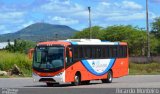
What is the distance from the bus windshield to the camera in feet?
98.8

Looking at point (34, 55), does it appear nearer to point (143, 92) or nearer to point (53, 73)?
point (53, 73)

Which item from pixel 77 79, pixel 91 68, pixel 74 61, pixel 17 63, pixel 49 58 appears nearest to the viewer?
pixel 49 58

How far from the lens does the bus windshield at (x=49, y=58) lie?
3011 centimetres

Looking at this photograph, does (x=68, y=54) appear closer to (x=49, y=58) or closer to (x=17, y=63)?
(x=49, y=58)

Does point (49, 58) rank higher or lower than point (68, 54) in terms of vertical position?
lower

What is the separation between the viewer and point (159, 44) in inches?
4247

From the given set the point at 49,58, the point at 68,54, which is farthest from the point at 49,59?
the point at 68,54

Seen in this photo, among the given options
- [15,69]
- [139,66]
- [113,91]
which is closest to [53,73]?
[113,91]

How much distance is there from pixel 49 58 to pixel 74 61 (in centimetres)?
174

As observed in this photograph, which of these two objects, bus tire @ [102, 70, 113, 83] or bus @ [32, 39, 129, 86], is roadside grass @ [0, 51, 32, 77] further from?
bus @ [32, 39, 129, 86]

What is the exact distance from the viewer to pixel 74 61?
31094mm

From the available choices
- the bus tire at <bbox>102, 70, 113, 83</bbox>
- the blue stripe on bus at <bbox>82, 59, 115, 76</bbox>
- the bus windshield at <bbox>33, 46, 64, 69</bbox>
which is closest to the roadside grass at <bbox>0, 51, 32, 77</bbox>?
the bus tire at <bbox>102, 70, 113, 83</bbox>

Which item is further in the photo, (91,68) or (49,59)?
(91,68)

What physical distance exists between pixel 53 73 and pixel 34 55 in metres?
1.90
